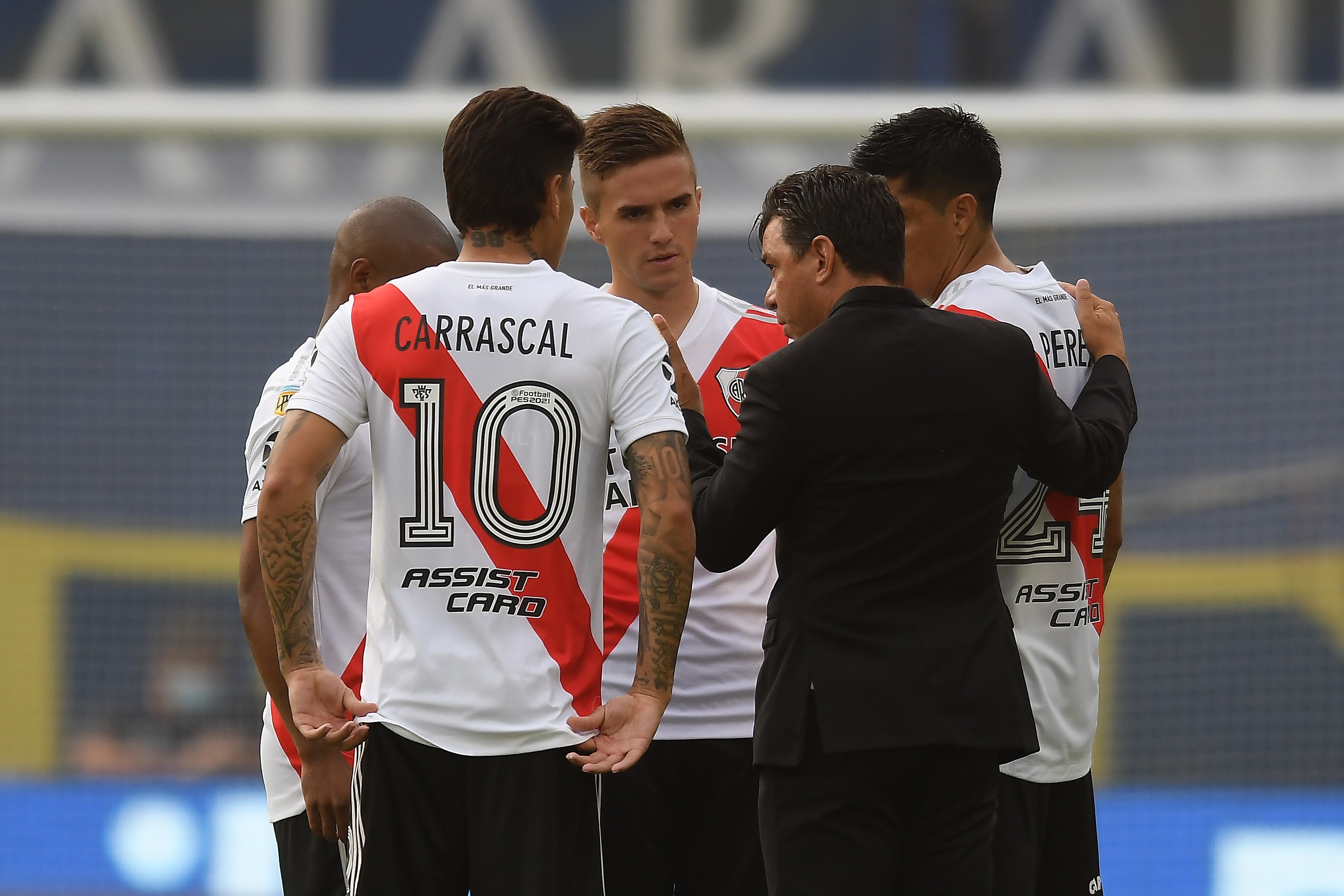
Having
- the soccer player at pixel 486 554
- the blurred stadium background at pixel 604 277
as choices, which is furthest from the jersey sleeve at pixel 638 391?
the blurred stadium background at pixel 604 277

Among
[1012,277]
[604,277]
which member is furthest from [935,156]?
[604,277]

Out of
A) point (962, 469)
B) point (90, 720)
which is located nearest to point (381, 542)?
point (962, 469)

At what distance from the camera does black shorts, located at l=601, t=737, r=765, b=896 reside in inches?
114

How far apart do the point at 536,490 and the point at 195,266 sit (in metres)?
7.10

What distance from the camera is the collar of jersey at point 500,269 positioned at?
2.32m

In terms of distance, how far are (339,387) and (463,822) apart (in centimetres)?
69

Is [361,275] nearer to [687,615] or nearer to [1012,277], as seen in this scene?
[687,615]

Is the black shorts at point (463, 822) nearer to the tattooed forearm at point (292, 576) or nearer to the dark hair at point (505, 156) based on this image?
the tattooed forearm at point (292, 576)

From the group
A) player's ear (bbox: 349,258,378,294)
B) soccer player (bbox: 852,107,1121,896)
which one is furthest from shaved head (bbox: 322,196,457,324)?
soccer player (bbox: 852,107,1121,896)

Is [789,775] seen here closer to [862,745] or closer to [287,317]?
[862,745]

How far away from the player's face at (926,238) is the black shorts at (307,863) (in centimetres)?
153

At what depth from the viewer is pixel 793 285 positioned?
7.95 ft

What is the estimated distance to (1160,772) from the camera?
8.41 metres

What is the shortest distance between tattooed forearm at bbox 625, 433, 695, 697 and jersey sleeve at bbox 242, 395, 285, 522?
818 mm
